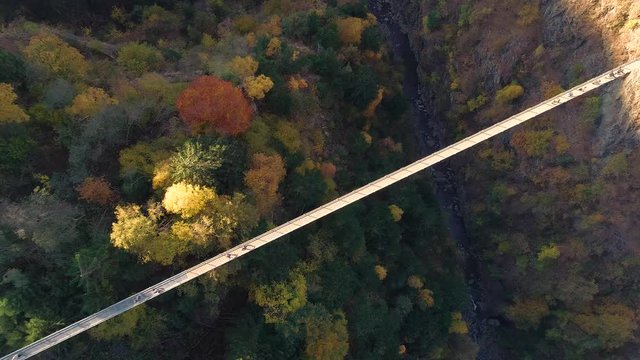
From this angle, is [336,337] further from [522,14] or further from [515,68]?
[522,14]

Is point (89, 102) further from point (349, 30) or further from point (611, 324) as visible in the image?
point (611, 324)

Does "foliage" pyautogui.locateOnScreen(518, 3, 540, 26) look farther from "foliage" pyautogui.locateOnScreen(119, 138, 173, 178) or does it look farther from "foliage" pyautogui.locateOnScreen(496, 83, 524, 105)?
"foliage" pyautogui.locateOnScreen(119, 138, 173, 178)

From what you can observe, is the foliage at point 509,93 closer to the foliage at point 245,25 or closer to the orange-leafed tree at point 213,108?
the foliage at point 245,25

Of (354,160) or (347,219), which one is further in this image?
(354,160)

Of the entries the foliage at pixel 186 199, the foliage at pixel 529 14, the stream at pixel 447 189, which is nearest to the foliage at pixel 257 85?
the foliage at pixel 186 199

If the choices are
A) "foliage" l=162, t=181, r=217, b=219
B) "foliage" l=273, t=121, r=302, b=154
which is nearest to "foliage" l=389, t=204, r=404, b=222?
"foliage" l=273, t=121, r=302, b=154

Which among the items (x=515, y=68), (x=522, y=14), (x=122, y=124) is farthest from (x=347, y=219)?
(x=522, y=14)
